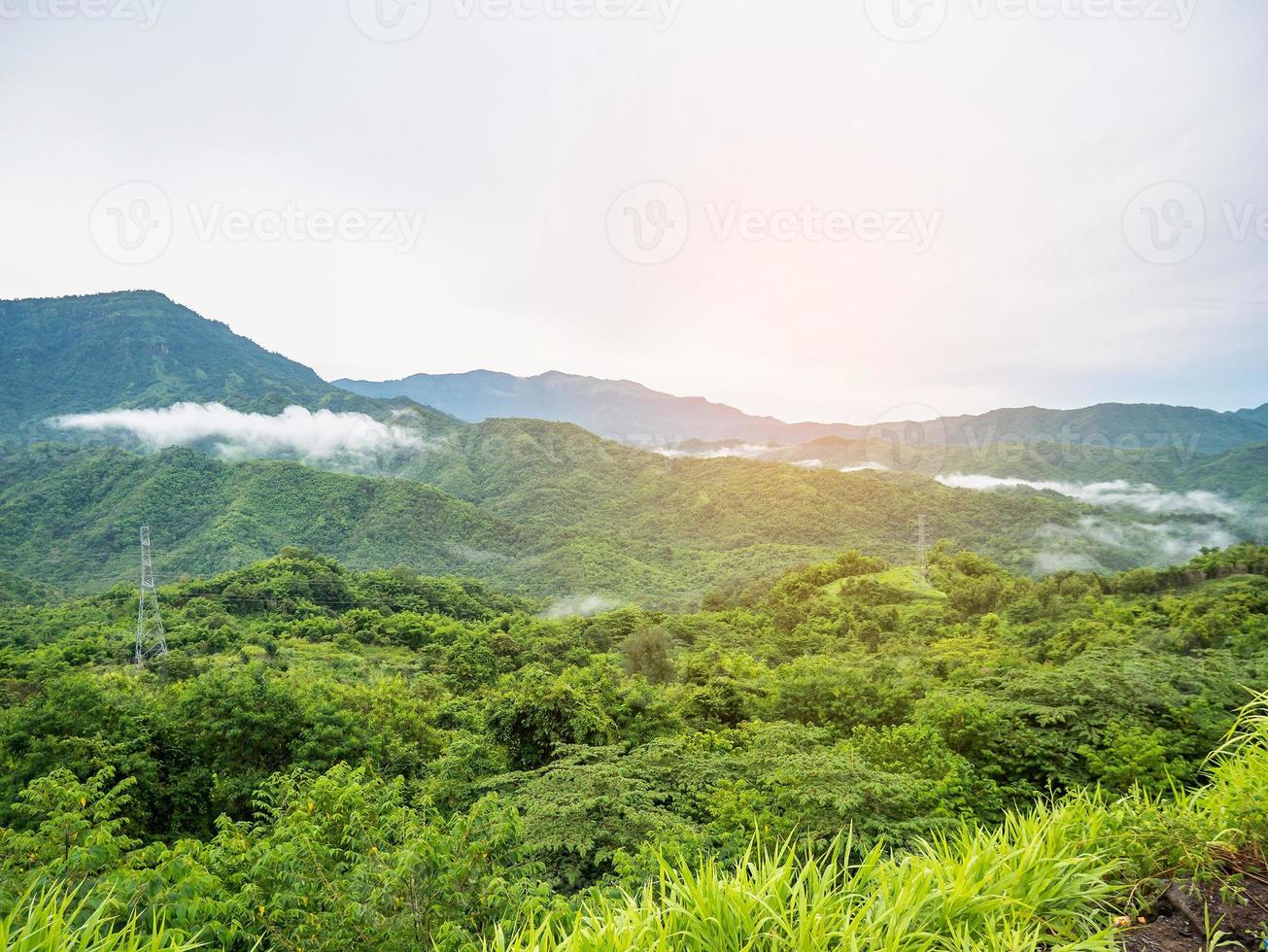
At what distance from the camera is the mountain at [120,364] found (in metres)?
143

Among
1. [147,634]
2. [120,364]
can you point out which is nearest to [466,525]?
[147,634]

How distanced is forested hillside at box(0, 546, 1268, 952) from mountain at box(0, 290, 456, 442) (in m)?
154

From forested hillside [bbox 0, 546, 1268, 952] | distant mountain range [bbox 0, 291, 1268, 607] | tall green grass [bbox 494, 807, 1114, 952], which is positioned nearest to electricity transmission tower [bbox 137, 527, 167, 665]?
forested hillside [bbox 0, 546, 1268, 952]

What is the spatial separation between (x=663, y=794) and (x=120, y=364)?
195 metres

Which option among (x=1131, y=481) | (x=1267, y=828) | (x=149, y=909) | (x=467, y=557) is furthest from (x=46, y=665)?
(x=1131, y=481)

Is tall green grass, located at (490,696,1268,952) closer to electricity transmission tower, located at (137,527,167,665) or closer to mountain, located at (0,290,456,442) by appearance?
electricity transmission tower, located at (137,527,167,665)

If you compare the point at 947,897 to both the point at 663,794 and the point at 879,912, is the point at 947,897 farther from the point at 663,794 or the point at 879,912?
the point at 663,794

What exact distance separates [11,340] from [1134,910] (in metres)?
215

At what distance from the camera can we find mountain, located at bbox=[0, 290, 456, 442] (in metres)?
143

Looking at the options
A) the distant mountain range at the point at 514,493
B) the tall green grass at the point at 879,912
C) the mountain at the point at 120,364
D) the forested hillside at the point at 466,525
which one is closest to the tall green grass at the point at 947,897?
the tall green grass at the point at 879,912

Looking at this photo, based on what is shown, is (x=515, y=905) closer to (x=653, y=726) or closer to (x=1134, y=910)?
(x=1134, y=910)

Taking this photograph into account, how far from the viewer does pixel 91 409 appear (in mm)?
142125

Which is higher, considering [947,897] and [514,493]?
[947,897]

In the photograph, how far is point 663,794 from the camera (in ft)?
22.1
